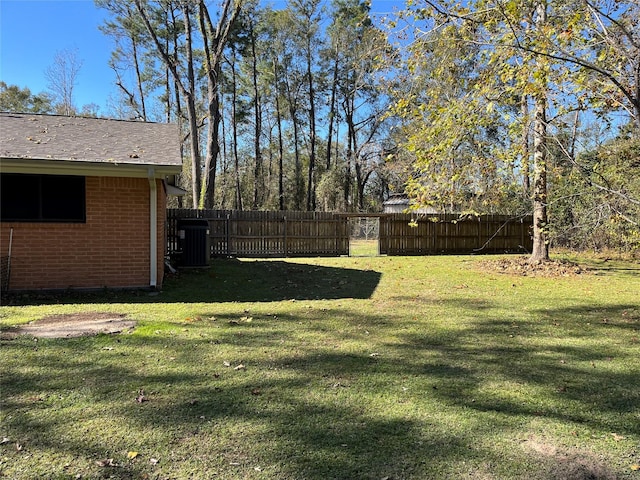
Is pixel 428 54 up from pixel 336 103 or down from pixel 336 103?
down

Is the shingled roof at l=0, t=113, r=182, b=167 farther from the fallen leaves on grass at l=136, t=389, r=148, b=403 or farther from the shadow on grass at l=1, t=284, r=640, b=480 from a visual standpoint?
the fallen leaves on grass at l=136, t=389, r=148, b=403

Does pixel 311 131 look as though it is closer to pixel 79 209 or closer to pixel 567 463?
pixel 79 209

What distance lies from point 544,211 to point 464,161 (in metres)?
6.57

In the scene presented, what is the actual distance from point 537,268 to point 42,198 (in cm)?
1234

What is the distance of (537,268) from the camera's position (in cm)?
1250

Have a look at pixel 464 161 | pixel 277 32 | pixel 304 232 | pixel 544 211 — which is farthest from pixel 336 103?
pixel 464 161

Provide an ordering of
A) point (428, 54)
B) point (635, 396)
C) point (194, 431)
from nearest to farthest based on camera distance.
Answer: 1. point (194, 431)
2. point (635, 396)
3. point (428, 54)

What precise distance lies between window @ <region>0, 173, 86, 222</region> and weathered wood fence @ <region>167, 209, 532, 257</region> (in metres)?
6.33

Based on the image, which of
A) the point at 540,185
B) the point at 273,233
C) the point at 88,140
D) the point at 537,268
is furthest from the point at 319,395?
the point at 273,233

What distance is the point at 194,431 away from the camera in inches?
118

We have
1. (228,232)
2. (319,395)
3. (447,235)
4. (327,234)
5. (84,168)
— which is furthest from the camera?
(447,235)

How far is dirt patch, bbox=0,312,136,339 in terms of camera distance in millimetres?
5301

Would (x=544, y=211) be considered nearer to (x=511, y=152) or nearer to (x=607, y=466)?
(x=511, y=152)

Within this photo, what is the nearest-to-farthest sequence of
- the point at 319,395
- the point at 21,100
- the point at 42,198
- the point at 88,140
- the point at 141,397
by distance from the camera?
the point at 141,397 → the point at 319,395 → the point at 42,198 → the point at 88,140 → the point at 21,100
